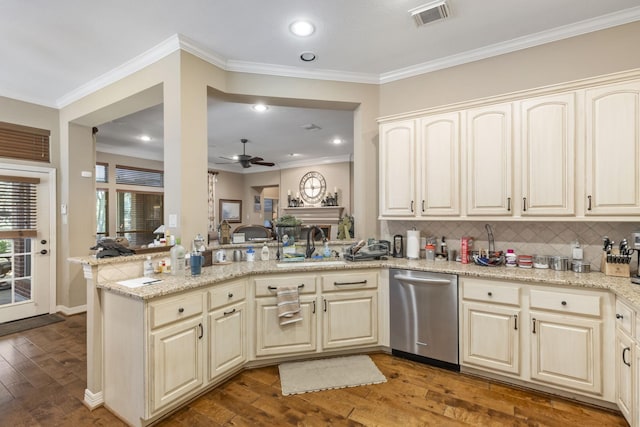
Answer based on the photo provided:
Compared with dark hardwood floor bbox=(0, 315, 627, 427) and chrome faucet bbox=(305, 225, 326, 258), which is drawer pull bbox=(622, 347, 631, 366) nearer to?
dark hardwood floor bbox=(0, 315, 627, 427)

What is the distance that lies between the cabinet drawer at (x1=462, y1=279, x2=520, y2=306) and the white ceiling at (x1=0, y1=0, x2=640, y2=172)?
7.26 feet

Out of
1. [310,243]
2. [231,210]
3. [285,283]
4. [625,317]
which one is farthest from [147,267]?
[231,210]

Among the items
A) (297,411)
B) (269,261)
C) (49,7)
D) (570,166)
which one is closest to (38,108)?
(49,7)

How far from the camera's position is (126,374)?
2.06 m

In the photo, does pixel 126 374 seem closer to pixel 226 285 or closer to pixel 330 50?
pixel 226 285

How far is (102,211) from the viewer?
6.49 meters

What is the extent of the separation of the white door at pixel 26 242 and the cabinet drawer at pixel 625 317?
6.20 meters

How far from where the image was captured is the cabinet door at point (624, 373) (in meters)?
1.86

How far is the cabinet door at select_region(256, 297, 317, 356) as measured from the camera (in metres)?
2.70

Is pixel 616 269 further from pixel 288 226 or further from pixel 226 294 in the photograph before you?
pixel 226 294

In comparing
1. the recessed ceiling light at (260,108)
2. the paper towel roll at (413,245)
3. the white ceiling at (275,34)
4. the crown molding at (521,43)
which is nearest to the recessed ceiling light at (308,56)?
the white ceiling at (275,34)

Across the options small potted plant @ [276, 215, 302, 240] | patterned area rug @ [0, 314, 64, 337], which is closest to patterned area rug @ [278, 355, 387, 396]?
small potted plant @ [276, 215, 302, 240]

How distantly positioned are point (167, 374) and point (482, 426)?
6.91ft

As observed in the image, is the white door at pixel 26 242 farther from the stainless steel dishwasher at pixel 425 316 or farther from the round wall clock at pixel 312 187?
the round wall clock at pixel 312 187
